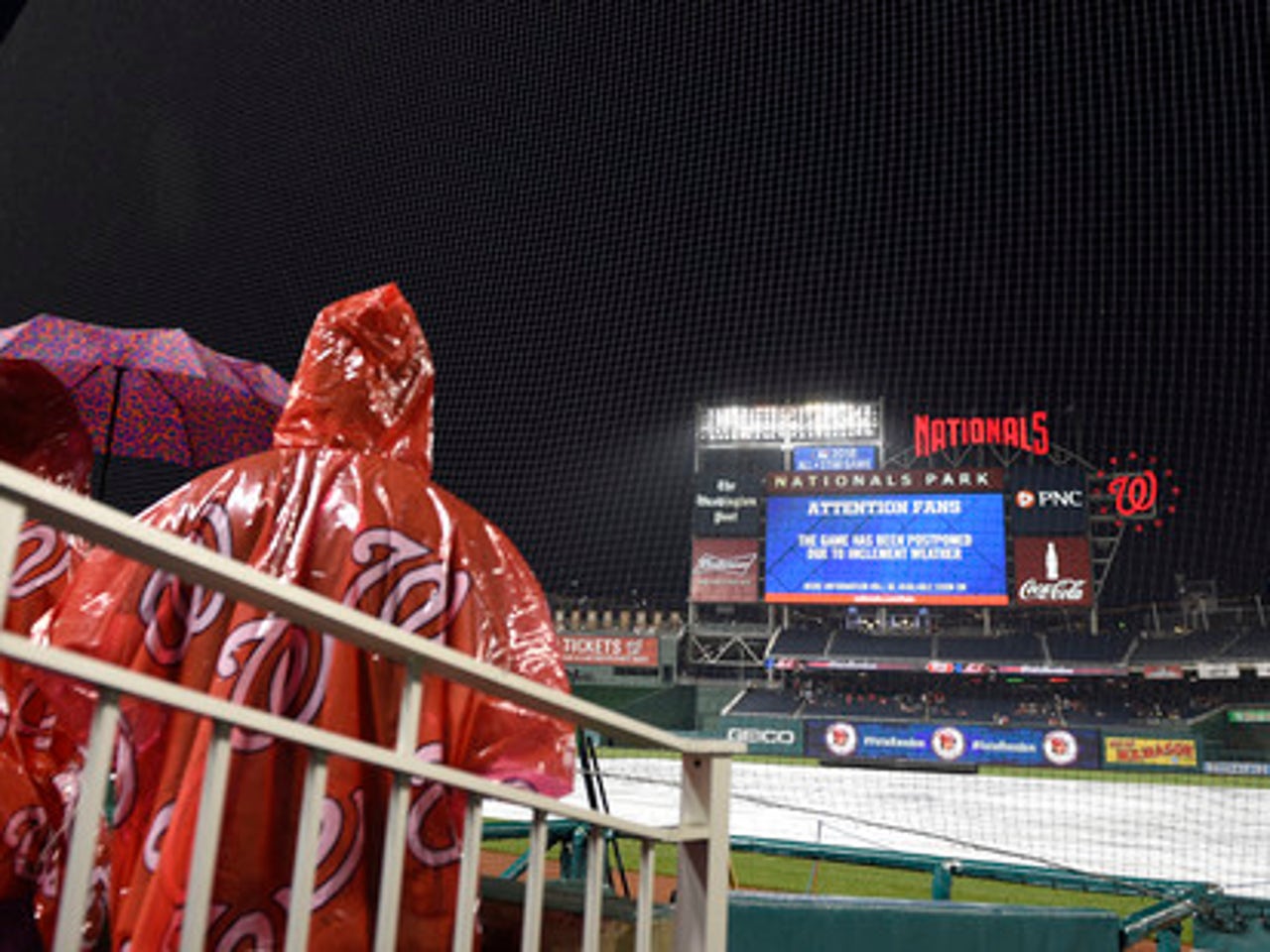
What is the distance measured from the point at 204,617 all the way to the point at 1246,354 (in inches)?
1086

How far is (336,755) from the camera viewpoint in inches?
31.6

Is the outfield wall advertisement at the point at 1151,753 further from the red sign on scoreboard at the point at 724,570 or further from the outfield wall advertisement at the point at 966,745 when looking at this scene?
the red sign on scoreboard at the point at 724,570

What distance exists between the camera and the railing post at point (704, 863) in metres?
1.12

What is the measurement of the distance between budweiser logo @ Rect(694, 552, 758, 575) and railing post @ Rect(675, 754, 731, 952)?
23.6 meters

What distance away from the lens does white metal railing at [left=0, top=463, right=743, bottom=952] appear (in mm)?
552

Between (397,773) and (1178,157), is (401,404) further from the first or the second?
(1178,157)

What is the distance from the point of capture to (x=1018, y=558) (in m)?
22.6

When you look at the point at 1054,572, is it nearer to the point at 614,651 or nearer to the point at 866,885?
the point at 614,651

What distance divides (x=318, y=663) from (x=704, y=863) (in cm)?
57

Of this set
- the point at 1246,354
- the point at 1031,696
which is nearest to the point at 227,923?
the point at 1031,696

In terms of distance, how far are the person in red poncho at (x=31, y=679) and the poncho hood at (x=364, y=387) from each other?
0.42m

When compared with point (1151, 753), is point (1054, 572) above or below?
above

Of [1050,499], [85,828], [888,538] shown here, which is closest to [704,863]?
[85,828]

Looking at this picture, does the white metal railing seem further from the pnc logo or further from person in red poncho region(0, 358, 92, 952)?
the pnc logo
